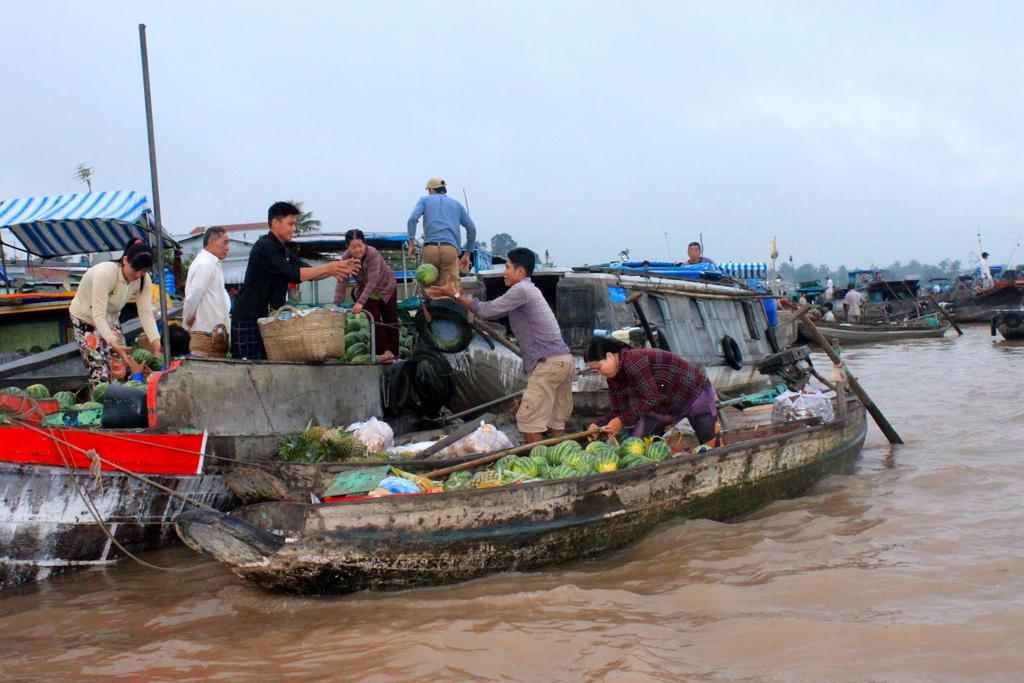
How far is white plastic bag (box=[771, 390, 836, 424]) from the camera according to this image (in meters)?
7.37

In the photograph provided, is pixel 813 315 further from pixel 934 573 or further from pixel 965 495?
pixel 934 573

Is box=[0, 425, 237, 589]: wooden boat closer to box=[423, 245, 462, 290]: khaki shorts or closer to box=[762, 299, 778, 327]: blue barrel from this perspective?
box=[423, 245, 462, 290]: khaki shorts

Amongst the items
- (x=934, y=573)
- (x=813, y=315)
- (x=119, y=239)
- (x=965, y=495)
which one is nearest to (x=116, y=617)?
(x=934, y=573)

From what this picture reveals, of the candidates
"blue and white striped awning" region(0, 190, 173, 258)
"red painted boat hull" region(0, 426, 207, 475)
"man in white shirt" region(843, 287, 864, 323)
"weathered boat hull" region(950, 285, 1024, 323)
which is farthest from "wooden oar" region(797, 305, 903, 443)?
"weathered boat hull" region(950, 285, 1024, 323)

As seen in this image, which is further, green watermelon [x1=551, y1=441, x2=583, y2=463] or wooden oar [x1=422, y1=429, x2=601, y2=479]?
green watermelon [x1=551, y1=441, x2=583, y2=463]

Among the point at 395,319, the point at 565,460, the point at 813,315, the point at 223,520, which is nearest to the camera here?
the point at 223,520

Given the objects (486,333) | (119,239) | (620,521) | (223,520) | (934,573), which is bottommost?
(934,573)

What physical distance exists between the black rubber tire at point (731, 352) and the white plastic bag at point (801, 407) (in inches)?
146

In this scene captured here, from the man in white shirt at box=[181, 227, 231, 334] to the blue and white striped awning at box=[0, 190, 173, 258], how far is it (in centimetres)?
335

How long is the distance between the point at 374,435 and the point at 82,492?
1.99m

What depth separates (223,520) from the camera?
13.8ft

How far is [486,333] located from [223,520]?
3.64 m

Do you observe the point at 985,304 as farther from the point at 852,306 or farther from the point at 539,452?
the point at 539,452

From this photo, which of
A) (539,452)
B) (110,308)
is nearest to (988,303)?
(539,452)
